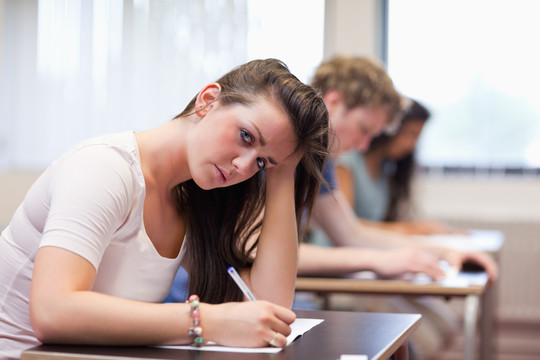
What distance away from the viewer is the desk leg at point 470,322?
5.49ft

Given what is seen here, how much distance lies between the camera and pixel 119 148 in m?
1.04

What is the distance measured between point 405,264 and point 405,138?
1544mm

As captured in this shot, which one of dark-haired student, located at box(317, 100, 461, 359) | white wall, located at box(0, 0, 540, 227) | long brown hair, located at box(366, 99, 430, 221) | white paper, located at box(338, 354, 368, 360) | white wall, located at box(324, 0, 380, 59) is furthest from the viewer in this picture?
white wall, located at box(324, 0, 380, 59)

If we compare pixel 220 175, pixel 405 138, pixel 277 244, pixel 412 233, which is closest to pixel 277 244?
pixel 277 244

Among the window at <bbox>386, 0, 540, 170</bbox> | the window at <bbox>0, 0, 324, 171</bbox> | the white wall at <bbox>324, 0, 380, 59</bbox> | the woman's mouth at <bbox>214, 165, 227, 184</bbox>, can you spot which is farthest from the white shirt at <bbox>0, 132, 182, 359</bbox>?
the white wall at <bbox>324, 0, 380, 59</bbox>

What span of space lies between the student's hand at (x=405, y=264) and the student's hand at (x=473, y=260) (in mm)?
189

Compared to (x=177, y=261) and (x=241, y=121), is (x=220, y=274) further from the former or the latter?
(x=241, y=121)

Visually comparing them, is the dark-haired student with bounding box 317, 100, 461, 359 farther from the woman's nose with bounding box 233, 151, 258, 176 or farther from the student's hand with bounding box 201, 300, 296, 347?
the student's hand with bounding box 201, 300, 296, 347

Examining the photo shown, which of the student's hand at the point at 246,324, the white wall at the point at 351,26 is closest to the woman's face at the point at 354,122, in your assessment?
the student's hand at the point at 246,324

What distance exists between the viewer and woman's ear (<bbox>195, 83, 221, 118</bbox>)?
113cm

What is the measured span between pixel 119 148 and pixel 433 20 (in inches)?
141

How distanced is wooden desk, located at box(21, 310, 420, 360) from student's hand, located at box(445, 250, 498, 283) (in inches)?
35.7

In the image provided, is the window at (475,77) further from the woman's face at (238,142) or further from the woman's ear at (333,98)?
the woman's face at (238,142)

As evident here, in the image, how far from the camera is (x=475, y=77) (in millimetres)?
4234
